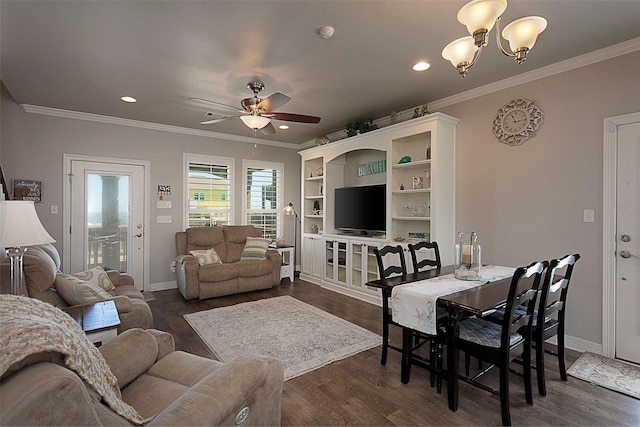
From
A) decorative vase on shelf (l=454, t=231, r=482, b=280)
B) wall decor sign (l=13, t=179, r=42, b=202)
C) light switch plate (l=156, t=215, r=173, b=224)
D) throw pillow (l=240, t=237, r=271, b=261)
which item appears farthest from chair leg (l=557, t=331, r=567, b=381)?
wall decor sign (l=13, t=179, r=42, b=202)

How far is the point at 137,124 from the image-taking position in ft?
16.6

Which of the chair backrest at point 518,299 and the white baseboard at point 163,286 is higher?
the chair backrest at point 518,299

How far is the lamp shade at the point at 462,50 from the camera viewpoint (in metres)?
1.96

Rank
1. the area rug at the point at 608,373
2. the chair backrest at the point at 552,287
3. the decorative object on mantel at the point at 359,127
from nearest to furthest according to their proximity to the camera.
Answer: the chair backrest at the point at 552,287, the area rug at the point at 608,373, the decorative object on mantel at the point at 359,127

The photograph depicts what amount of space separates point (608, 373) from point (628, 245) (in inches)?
41.7

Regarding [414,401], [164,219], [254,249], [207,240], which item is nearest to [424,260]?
[414,401]

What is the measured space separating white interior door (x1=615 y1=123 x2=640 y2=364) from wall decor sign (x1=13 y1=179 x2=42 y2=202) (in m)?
6.56

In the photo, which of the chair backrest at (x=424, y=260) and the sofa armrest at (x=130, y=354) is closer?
the sofa armrest at (x=130, y=354)

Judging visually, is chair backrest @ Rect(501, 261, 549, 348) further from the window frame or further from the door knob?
the window frame

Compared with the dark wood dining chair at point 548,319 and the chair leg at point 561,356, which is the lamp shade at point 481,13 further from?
the chair leg at point 561,356

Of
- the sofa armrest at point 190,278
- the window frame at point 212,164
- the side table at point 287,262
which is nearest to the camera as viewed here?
the sofa armrest at point 190,278

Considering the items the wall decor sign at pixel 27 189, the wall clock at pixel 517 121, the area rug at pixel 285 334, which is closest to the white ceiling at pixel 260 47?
the wall clock at pixel 517 121

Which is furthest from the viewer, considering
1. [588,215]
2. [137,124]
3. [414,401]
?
[137,124]

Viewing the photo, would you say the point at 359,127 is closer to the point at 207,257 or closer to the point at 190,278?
the point at 207,257
